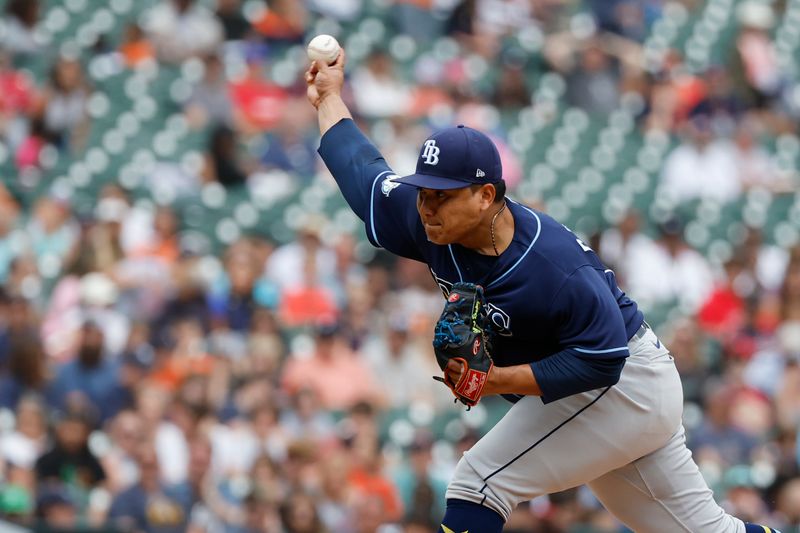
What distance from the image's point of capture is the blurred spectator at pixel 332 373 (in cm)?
930

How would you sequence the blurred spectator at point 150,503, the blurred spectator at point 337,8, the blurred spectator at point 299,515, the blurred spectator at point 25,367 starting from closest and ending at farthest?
the blurred spectator at point 150,503 < the blurred spectator at point 299,515 < the blurred spectator at point 25,367 < the blurred spectator at point 337,8

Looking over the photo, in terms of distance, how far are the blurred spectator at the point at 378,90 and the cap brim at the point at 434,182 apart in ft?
27.9

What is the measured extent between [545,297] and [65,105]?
303 inches

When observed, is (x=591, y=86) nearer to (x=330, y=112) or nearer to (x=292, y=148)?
(x=292, y=148)

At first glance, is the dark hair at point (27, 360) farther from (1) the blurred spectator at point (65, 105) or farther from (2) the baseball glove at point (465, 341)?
(2) the baseball glove at point (465, 341)

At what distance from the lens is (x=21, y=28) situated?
12.1 meters

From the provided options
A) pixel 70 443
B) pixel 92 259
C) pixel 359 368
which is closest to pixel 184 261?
pixel 92 259

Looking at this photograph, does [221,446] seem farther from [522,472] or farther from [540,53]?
[540,53]

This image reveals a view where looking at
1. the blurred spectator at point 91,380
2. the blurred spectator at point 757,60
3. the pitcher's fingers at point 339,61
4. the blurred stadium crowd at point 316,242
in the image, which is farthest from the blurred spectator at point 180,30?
the pitcher's fingers at point 339,61

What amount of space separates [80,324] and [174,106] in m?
3.43

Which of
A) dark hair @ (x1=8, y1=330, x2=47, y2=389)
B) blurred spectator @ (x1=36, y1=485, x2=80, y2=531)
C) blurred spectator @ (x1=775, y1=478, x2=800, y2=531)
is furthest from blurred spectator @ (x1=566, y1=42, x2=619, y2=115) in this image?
blurred spectator @ (x1=36, y1=485, x2=80, y2=531)

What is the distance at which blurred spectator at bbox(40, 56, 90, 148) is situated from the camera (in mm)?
11117

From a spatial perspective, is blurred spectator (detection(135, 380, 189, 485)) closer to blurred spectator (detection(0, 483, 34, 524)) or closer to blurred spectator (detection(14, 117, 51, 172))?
blurred spectator (detection(0, 483, 34, 524))

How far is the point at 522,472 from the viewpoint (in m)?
4.60
